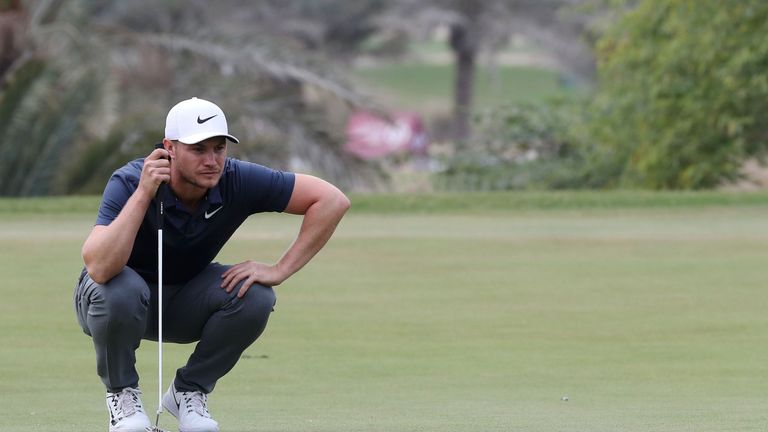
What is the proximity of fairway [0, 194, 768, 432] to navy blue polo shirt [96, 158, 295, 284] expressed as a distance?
59 cm

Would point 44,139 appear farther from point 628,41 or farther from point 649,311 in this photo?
point 649,311

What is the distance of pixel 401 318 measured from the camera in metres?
9.20

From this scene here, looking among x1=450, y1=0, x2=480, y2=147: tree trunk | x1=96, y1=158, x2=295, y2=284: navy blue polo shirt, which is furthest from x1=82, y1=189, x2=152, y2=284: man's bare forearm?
x1=450, y1=0, x2=480, y2=147: tree trunk

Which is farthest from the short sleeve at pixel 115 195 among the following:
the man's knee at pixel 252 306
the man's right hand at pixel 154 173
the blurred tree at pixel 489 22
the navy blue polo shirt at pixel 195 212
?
the blurred tree at pixel 489 22

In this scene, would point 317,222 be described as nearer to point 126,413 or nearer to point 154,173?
point 154,173

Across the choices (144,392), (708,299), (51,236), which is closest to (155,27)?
(51,236)

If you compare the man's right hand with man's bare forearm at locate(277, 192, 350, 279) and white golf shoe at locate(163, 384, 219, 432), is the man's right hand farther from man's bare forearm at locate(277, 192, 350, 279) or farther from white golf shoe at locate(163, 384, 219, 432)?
white golf shoe at locate(163, 384, 219, 432)

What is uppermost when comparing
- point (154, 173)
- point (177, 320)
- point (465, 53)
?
point (154, 173)

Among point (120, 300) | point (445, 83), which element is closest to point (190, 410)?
point (120, 300)

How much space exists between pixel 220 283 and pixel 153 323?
0.30m

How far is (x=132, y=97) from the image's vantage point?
79.6 ft

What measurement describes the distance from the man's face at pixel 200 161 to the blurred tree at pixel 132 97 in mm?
13983

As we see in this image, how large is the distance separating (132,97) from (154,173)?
19000 millimetres

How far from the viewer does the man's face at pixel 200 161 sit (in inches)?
222
